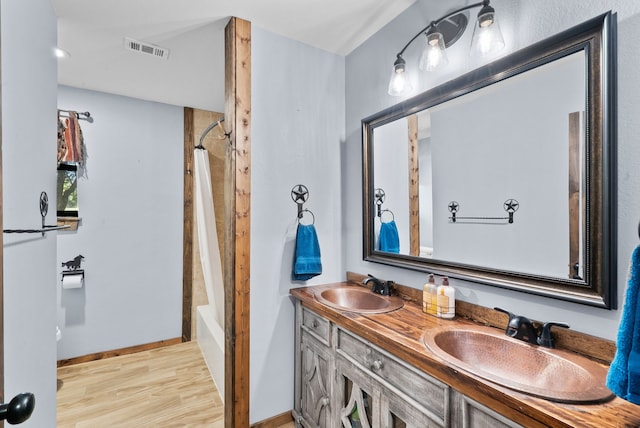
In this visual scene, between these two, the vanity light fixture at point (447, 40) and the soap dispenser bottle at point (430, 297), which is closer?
the vanity light fixture at point (447, 40)

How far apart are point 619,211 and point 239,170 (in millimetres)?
1677

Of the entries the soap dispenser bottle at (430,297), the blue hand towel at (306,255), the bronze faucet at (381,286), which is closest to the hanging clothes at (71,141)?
the blue hand towel at (306,255)

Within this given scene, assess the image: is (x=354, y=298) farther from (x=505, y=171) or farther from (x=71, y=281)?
(x=71, y=281)

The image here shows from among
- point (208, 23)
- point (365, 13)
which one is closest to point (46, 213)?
point (208, 23)

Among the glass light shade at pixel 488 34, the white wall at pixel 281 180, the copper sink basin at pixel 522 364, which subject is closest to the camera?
the copper sink basin at pixel 522 364

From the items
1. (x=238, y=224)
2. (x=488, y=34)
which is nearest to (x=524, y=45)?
(x=488, y=34)

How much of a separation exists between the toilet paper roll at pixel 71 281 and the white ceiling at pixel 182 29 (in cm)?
166

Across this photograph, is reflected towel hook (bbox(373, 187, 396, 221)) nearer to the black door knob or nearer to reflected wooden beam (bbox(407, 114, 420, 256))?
reflected wooden beam (bbox(407, 114, 420, 256))

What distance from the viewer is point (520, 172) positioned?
1.22 meters

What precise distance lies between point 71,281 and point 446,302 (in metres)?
2.89

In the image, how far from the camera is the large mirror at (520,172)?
0.99 meters

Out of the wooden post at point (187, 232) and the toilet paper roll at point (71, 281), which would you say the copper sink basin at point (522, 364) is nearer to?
the wooden post at point (187, 232)

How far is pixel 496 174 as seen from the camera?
131 centimetres

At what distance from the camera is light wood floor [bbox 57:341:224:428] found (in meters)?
1.95
